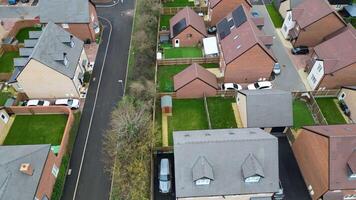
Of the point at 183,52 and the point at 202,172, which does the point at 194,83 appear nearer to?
the point at 183,52

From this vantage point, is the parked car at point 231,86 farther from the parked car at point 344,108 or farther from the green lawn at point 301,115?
the parked car at point 344,108

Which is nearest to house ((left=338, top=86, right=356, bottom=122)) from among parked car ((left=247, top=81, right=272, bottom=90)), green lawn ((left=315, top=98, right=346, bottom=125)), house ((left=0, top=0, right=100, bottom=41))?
green lawn ((left=315, top=98, right=346, bottom=125))

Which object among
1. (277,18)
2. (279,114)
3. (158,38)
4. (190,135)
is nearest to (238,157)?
(190,135)

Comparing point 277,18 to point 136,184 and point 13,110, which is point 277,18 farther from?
point 13,110

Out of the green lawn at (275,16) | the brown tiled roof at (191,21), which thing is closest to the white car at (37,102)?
the brown tiled roof at (191,21)

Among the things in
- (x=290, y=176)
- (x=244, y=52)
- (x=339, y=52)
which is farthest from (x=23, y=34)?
(x=339, y=52)
